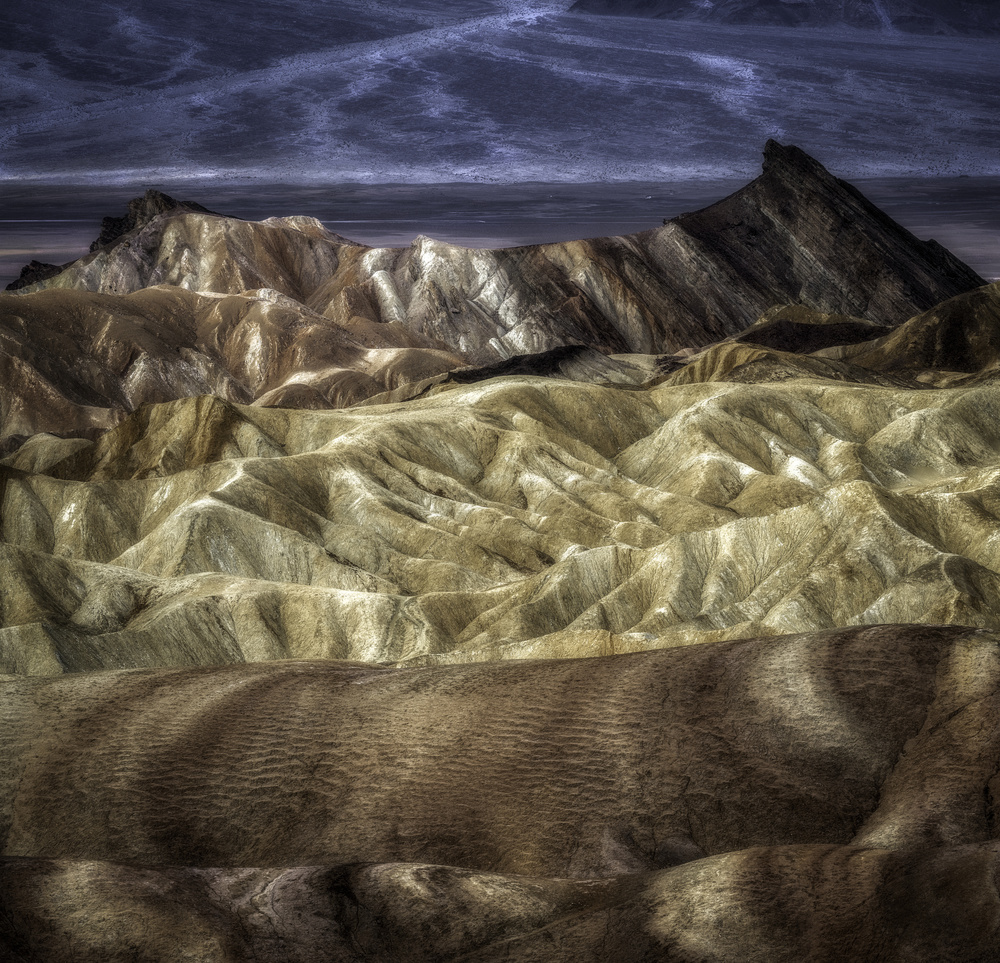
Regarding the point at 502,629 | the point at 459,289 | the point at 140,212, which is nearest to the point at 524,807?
the point at 502,629

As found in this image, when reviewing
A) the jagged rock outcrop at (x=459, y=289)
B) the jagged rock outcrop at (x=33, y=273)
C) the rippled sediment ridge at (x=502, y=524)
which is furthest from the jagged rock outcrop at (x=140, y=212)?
the rippled sediment ridge at (x=502, y=524)

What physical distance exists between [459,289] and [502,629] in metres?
105

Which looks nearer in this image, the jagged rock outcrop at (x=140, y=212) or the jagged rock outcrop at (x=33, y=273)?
the jagged rock outcrop at (x=33, y=273)

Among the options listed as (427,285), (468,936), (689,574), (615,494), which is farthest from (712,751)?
(427,285)

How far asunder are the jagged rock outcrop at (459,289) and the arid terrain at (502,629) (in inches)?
32.0

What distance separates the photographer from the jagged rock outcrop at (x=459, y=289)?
130875 millimetres

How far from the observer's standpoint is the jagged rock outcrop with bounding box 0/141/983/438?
131 meters

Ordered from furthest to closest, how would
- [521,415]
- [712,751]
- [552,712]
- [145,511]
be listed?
[521,415], [145,511], [552,712], [712,751]

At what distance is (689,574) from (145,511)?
1390 inches

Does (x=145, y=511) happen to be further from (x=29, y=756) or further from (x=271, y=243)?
(x=271, y=243)

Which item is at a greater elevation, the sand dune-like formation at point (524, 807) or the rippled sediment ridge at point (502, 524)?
the sand dune-like formation at point (524, 807)

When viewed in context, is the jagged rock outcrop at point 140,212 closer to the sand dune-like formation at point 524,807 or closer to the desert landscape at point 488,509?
the desert landscape at point 488,509

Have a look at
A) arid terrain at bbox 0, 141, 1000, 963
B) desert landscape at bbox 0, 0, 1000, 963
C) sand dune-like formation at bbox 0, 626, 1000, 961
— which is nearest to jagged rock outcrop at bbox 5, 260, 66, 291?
desert landscape at bbox 0, 0, 1000, 963

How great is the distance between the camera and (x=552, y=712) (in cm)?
2353
